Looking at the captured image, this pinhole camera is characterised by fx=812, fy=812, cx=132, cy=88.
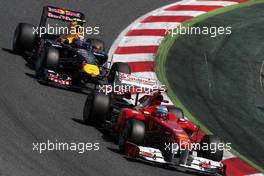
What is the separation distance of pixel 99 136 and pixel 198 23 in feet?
31.2

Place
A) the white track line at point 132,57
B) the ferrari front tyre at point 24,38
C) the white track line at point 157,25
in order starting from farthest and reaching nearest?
the white track line at point 157,25 < the white track line at point 132,57 < the ferrari front tyre at point 24,38

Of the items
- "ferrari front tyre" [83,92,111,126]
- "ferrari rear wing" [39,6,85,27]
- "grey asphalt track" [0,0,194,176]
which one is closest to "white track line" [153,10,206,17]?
"grey asphalt track" [0,0,194,176]

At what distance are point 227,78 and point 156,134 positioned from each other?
5.55m

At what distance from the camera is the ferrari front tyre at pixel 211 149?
14.1 meters

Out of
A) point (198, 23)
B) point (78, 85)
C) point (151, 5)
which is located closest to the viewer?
point (78, 85)

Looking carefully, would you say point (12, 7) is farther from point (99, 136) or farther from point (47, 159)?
point (47, 159)

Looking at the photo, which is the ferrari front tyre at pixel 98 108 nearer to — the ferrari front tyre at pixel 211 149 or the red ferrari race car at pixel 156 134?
the red ferrari race car at pixel 156 134

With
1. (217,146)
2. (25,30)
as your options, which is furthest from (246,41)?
(217,146)

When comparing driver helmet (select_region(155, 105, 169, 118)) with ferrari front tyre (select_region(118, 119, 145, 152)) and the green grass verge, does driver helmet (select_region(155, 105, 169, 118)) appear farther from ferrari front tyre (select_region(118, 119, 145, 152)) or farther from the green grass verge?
the green grass verge

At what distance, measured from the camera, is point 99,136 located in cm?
1455

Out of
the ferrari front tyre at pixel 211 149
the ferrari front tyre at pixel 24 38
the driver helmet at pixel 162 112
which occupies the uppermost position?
the ferrari front tyre at pixel 24 38

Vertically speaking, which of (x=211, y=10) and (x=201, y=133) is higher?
(x=211, y=10)

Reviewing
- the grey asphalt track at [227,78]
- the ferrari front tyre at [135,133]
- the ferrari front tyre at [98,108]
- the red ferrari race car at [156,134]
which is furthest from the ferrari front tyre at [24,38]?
the ferrari front tyre at [135,133]

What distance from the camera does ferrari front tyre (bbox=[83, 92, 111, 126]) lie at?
48.4 ft
